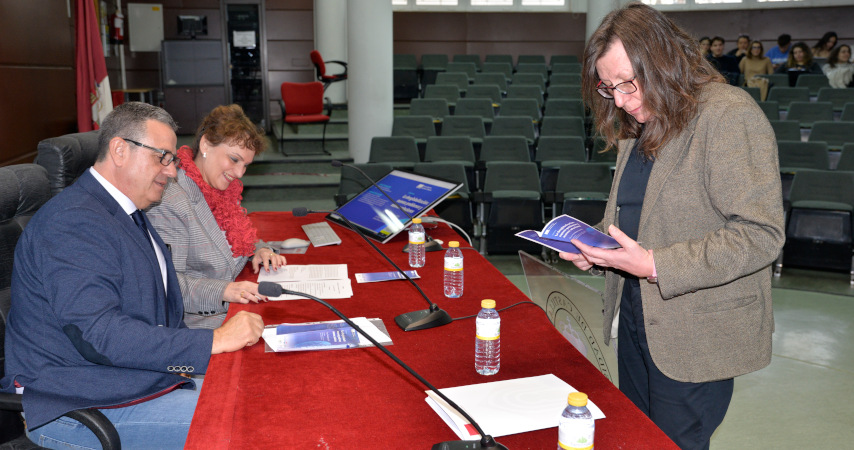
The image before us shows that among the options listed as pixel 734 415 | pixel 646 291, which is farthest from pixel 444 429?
pixel 734 415

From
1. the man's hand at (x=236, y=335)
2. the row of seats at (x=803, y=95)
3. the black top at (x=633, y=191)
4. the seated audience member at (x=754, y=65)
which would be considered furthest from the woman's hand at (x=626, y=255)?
the seated audience member at (x=754, y=65)

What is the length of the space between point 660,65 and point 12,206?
6.37 ft

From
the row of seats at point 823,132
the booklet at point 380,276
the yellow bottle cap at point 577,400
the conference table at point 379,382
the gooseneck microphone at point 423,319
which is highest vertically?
the row of seats at point 823,132

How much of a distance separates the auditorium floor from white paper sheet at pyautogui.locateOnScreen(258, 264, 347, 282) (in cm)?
169

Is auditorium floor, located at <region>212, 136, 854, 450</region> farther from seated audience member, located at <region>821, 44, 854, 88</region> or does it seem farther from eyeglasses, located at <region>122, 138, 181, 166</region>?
seated audience member, located at <region>821, 44, 854, 88</region>

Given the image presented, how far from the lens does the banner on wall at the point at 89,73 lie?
17.4ft

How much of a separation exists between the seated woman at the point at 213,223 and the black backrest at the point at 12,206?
14.0 inches

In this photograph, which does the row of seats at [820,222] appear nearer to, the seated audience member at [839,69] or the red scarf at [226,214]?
the red scarf at [226,214]

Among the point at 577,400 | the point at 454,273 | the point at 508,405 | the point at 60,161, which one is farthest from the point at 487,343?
the point at 60,161

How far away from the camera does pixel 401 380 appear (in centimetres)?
148

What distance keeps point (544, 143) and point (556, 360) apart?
16.7 ft

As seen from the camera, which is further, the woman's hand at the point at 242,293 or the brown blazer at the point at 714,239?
the woman's hand at the point at 242,293

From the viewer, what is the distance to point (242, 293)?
2.08 metres

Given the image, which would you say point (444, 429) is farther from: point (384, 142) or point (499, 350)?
point (384, 142)
